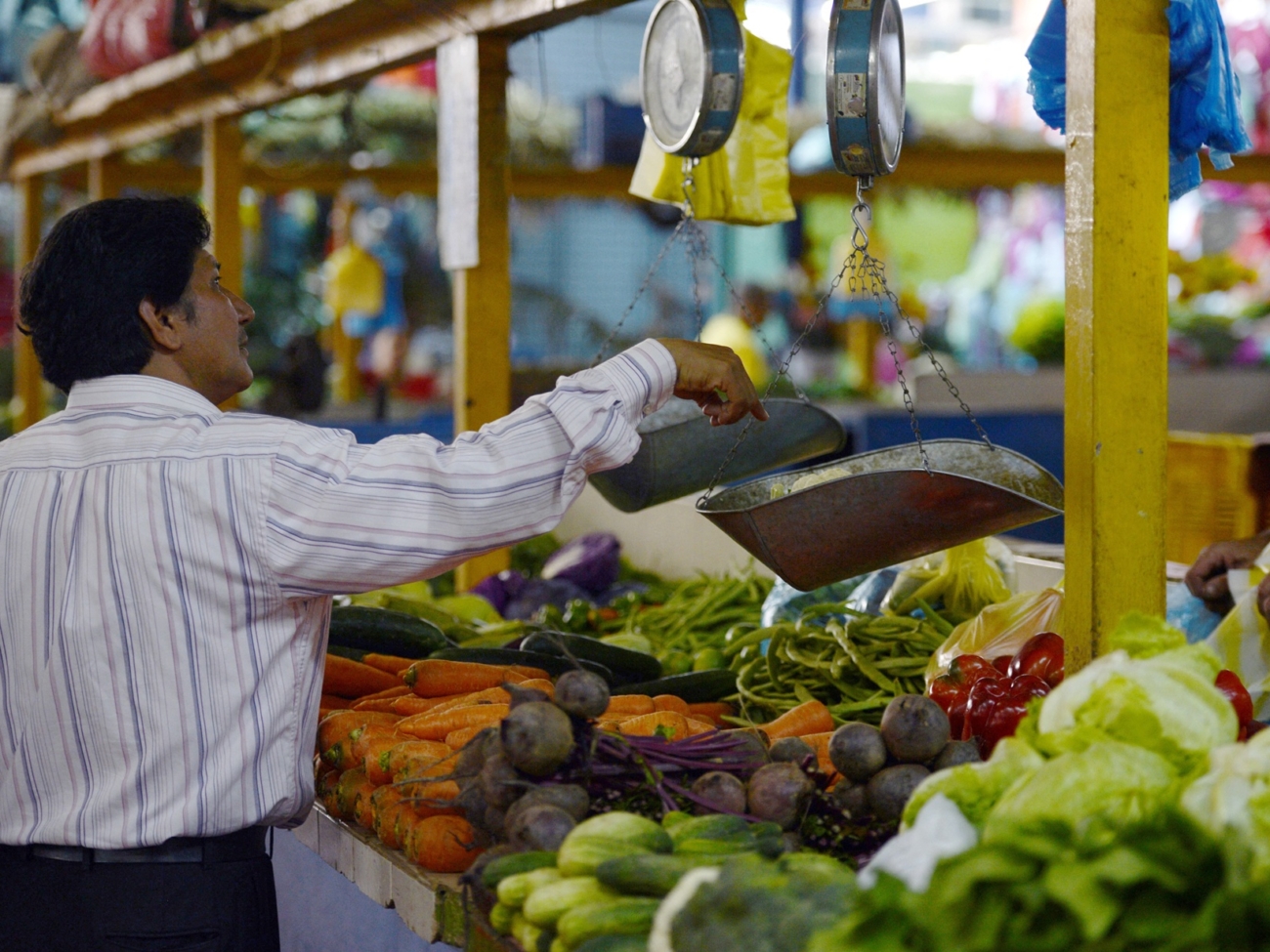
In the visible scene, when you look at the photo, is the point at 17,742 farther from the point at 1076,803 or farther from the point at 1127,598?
the point at 1127,598

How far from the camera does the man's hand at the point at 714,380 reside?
7.49 feet

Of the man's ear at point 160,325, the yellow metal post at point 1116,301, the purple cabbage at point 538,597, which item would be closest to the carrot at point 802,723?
the yellow metal post at point 1116,301

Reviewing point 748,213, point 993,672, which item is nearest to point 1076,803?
point 993,672

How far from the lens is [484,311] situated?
4695mm

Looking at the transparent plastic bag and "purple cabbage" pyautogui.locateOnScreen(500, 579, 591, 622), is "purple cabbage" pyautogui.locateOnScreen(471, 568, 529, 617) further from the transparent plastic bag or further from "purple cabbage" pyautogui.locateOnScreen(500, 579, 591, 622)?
the transparent plastic bag

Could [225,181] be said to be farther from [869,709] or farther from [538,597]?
[869,709]

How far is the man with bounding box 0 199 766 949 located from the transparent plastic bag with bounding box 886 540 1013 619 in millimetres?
1560

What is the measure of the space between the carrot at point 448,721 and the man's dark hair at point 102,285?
93 cm

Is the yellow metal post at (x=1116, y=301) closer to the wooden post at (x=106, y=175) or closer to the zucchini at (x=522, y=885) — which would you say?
the zucchini at (x=522, y=885)

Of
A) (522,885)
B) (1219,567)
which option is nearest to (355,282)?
(1219,567)

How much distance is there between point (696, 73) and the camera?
3.05 metres

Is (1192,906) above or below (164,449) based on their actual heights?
below

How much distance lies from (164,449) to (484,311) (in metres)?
2.67

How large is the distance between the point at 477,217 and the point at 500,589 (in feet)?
4.26
